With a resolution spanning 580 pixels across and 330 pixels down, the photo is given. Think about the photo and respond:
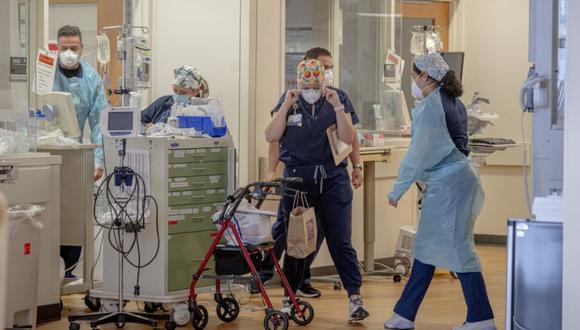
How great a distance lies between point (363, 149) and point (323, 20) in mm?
1117

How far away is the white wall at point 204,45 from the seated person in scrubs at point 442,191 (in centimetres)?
201

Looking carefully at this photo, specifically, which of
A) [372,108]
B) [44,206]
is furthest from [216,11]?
[44,206]

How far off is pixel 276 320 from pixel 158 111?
172 cm

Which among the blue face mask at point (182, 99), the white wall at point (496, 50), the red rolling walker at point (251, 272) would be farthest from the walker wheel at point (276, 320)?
the white wall at point (496, 50)

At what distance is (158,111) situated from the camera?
6.95 meters

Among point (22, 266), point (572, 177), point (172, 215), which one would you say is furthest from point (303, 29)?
point (572, 177)

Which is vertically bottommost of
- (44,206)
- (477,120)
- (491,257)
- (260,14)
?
(491,257)

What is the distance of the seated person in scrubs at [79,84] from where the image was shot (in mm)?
7137

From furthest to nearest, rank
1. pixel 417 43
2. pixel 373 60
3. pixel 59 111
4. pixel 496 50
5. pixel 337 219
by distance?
pixel 496 50 < pixel 417 43 < pixel 373 60 < pixel 59 111 < pixel 337 219

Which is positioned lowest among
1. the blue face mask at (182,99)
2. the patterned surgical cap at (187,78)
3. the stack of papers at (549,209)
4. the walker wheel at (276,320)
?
the walker wheel at (276,320)

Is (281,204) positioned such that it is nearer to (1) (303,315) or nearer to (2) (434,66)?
(1) (303,315)

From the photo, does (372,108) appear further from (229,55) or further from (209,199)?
(209,199)

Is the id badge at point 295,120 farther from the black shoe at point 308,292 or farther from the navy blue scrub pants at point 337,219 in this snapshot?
the black shoe at point 308,292

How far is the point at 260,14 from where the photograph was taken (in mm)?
7625
